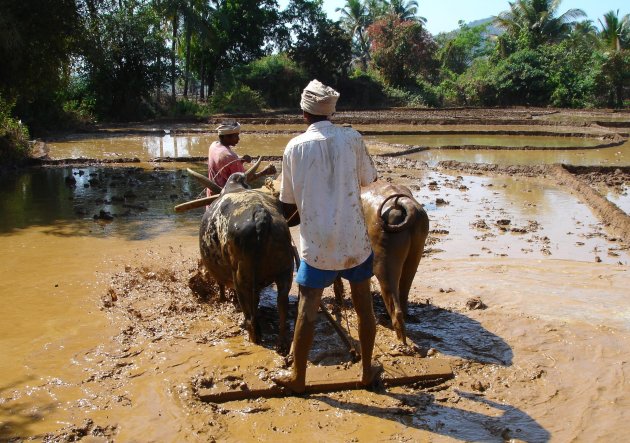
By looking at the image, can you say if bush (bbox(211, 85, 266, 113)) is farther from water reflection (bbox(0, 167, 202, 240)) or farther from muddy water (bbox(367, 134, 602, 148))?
water reflection (bbox(0, 167, 202, 240))

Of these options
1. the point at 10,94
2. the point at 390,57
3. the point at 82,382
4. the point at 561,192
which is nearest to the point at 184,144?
the point at 10,94

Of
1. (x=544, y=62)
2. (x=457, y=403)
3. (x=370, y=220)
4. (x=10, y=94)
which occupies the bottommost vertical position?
(x=457, y=403)

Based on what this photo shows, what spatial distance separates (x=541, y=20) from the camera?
1649 inches

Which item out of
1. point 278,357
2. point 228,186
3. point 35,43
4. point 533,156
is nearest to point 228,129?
point 228,186

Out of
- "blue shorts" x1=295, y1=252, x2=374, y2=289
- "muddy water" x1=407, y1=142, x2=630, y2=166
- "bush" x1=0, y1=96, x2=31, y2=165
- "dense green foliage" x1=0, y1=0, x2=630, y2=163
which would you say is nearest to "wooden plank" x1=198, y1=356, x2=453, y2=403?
"blue shorts" x1=295, y1=252, x2=374, y2=289

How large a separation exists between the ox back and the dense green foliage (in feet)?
76.0

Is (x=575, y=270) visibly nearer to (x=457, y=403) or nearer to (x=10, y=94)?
(x=457, y=403)

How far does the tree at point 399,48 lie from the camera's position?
41.5 m

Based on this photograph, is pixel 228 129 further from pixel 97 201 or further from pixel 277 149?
pixel 277 149

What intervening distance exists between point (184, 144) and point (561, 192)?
14429mm

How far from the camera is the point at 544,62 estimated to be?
1543 inches

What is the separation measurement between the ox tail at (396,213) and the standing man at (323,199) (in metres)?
1.17

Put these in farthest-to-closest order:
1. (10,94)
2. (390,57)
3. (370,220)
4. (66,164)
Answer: (390,57)
(66,164)
(10,94)
(370,220)

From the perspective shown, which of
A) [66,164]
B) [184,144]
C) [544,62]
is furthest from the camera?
[544,62]
